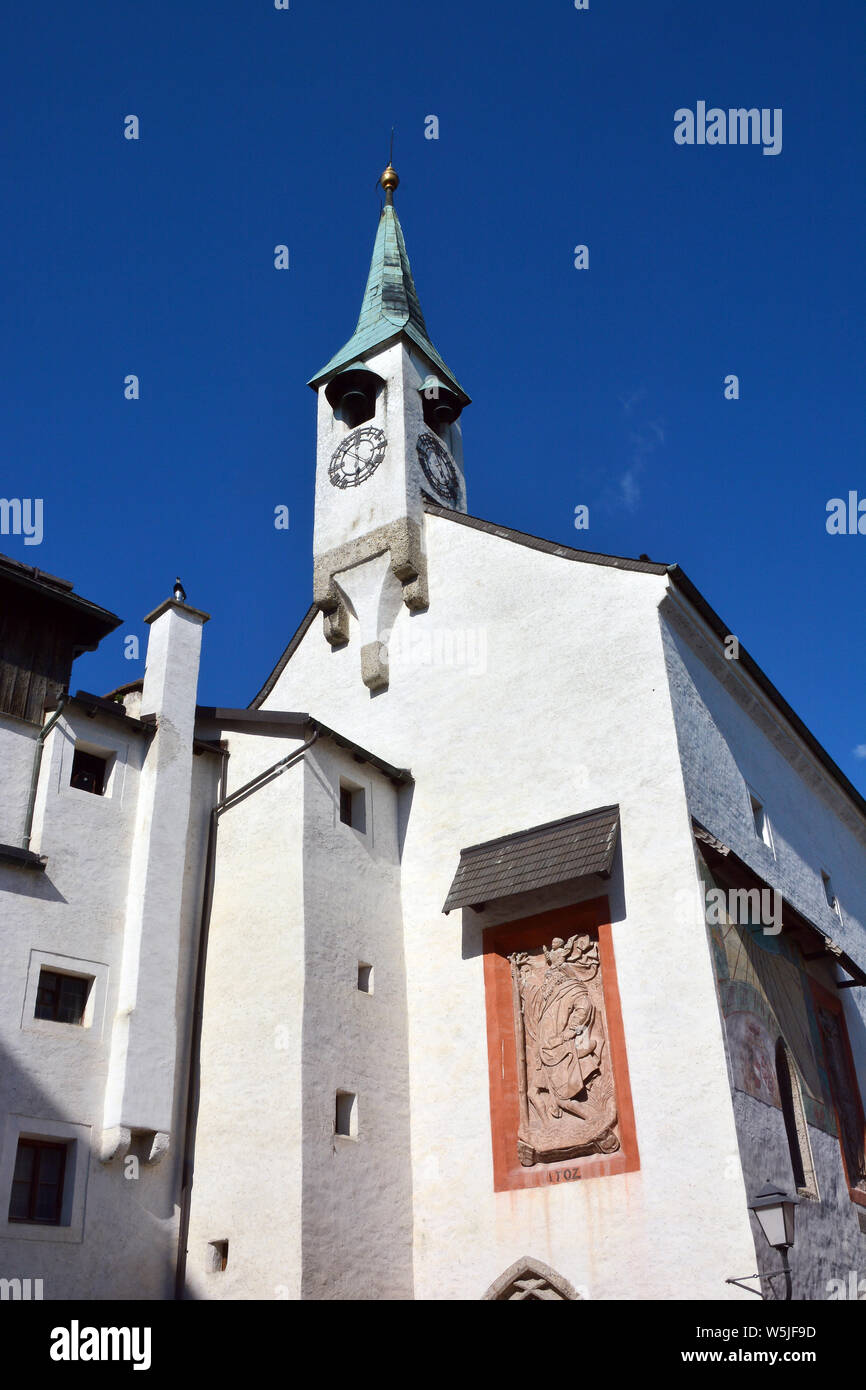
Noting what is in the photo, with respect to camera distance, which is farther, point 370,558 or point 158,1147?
point 370,558

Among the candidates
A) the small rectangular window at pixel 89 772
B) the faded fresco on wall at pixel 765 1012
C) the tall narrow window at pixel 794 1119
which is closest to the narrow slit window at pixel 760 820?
the faded fresco on wall at pixel 765 1012

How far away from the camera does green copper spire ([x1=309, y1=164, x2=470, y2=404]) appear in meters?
24.7

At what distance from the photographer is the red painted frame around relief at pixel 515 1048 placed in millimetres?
14898

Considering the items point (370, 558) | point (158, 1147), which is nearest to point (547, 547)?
point (370, 558)

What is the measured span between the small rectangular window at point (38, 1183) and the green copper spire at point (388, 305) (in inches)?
638

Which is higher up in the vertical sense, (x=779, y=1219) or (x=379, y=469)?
(x=379, y=469)

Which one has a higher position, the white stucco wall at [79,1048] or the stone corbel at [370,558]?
the stone corbel at [370,558]

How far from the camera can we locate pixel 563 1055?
15.8 m

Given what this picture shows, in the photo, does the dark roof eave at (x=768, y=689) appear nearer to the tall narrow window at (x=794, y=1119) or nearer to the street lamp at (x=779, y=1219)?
the tall narrow window at (x=794, y=1119)

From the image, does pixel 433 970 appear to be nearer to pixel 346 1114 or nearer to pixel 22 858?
pixel 346 1114

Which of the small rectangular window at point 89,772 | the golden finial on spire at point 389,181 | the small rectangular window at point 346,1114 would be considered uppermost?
the golden finial on spire at point 389,181

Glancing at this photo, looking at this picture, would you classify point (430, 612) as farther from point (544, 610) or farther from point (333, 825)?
point (333, 825)

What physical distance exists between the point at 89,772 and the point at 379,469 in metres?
8.81

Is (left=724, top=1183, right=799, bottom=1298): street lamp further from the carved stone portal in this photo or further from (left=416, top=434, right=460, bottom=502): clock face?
(left=416, top=434, right=460, bottom=502): clock face
